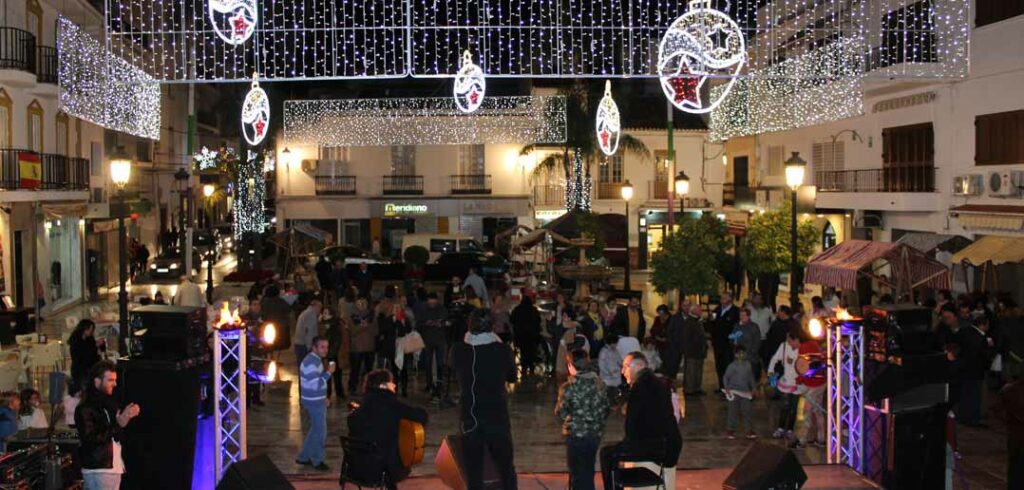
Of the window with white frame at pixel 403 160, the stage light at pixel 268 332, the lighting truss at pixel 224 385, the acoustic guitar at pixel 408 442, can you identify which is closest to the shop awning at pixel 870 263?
the stage light at pixel 268 332

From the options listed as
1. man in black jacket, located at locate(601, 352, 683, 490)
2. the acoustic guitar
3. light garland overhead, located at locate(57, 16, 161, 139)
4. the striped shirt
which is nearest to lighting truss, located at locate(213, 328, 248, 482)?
the striped shirt

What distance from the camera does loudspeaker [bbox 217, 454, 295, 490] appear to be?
8.16 meters

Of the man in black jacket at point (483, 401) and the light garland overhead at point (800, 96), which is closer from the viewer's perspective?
the man in black jacket at point (483, 401)

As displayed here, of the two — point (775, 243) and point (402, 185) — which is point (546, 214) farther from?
point (775, 243)

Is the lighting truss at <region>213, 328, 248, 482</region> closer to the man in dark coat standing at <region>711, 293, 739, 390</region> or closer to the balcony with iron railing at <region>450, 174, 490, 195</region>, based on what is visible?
the man in dark coat standing at <region>711, 293, 739, 390</region>

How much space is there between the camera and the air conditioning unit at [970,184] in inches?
895

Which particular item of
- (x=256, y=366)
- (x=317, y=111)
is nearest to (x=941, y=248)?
(x=256, y=366)

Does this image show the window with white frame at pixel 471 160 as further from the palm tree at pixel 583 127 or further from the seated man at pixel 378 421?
the seated man at pixel 378 421

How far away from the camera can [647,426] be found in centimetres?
899

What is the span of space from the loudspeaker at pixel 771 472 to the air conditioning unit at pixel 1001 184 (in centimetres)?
1477

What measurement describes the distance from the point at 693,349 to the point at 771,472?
684cm

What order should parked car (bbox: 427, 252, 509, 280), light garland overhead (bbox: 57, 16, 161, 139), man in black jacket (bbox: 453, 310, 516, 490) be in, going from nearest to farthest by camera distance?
man in black jacket (bbox: 453, 310, 516, 490) < light garland overhead (bbox: 57, 16, 161, 139) < parked car (bbox: 427, 252, 509, 280)

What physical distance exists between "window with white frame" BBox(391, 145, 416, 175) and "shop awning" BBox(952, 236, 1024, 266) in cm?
2685

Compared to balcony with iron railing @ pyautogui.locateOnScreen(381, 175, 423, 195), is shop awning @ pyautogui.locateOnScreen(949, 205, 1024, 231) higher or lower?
lower
